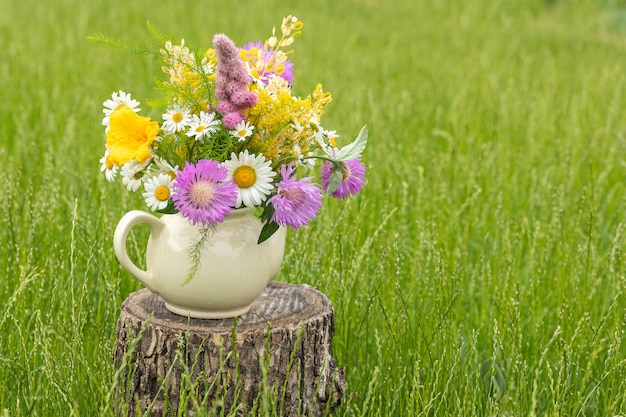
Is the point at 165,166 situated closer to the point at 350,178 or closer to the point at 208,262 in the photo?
the point at 208,262

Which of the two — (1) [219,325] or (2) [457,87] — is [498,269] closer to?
(1) [219,325]

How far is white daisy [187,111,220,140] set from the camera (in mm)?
1686

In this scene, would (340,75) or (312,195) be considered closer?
(312,195)

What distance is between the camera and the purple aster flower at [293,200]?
5.65 feet

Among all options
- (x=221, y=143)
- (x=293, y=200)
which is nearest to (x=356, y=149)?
(x=293, y=200)

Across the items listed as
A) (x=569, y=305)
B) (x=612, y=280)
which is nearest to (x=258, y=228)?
(x=569, y=305)

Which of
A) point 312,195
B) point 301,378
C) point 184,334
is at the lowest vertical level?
A: point 301,378

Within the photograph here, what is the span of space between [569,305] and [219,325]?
1.31 metres

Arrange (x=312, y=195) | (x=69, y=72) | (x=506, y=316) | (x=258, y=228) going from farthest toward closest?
1. (x=69, y=72)
2. (x=506, y=316)
3. (x=258, y=228)
4. (x=312, y=195)

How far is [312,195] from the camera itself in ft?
5.68

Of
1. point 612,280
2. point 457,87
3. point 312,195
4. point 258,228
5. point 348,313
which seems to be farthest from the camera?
point 457,87

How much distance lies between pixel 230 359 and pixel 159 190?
433 millimetres

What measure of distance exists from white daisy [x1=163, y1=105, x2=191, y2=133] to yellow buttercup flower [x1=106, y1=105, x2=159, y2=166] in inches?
1.2

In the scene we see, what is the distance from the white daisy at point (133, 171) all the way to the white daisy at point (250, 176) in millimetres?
209
